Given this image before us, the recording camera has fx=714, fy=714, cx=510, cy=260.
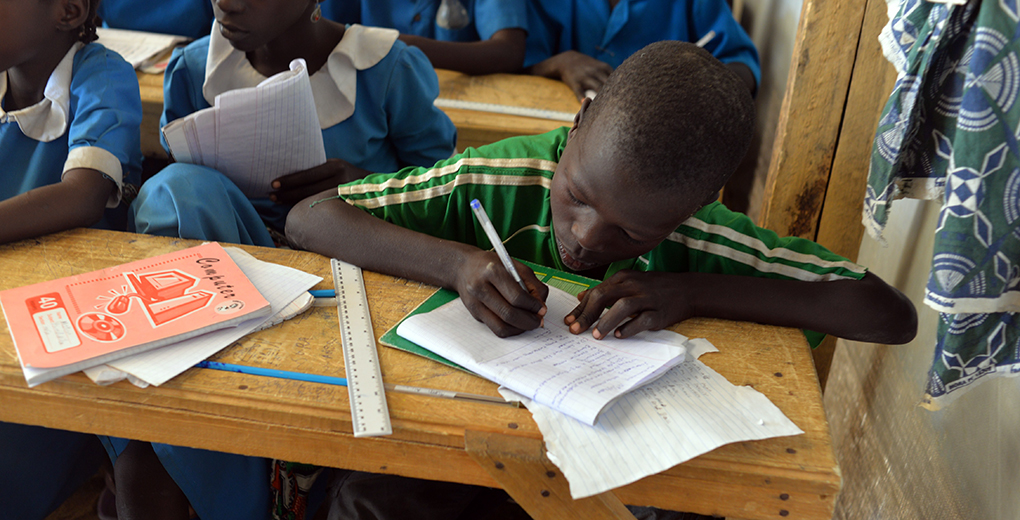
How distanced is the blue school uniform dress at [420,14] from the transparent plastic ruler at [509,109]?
1.99ft

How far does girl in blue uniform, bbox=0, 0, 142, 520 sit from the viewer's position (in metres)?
1.33

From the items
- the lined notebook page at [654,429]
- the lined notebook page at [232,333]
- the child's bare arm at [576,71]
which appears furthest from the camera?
the child's bare arm at [576,71]

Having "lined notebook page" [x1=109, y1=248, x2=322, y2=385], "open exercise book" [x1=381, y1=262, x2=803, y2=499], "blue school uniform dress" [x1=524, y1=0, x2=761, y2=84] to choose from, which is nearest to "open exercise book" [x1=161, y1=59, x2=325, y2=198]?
"lined notebook page" [x1=109, y1=248, x2=322, y2=385]

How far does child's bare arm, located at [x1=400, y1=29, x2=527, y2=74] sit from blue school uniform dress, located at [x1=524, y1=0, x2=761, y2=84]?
26cm

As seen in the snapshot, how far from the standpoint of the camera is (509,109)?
2145 mm

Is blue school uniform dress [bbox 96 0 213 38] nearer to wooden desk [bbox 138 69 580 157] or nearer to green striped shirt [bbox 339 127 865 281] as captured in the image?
wooden desk [bbox 138 69 580 157]

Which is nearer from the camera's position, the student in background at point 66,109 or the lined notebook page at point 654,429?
the lined notebook page at point 654,429

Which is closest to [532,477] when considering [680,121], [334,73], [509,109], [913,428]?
[680,121]

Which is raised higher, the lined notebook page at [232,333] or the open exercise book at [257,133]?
Result: the open exercise book at [257,133]

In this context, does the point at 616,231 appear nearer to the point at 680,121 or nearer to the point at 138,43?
the point at 680,121

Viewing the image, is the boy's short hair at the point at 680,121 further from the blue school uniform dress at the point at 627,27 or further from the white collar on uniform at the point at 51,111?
the blue school uniform dress at the point at 627,27

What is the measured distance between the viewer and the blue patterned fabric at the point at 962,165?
801 mm

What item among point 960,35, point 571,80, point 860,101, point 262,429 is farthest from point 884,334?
point 571,80

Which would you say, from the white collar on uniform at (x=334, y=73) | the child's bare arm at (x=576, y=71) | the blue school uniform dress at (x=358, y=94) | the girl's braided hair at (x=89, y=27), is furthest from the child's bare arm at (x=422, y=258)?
the child's bare arm at (x=576, y=71)
